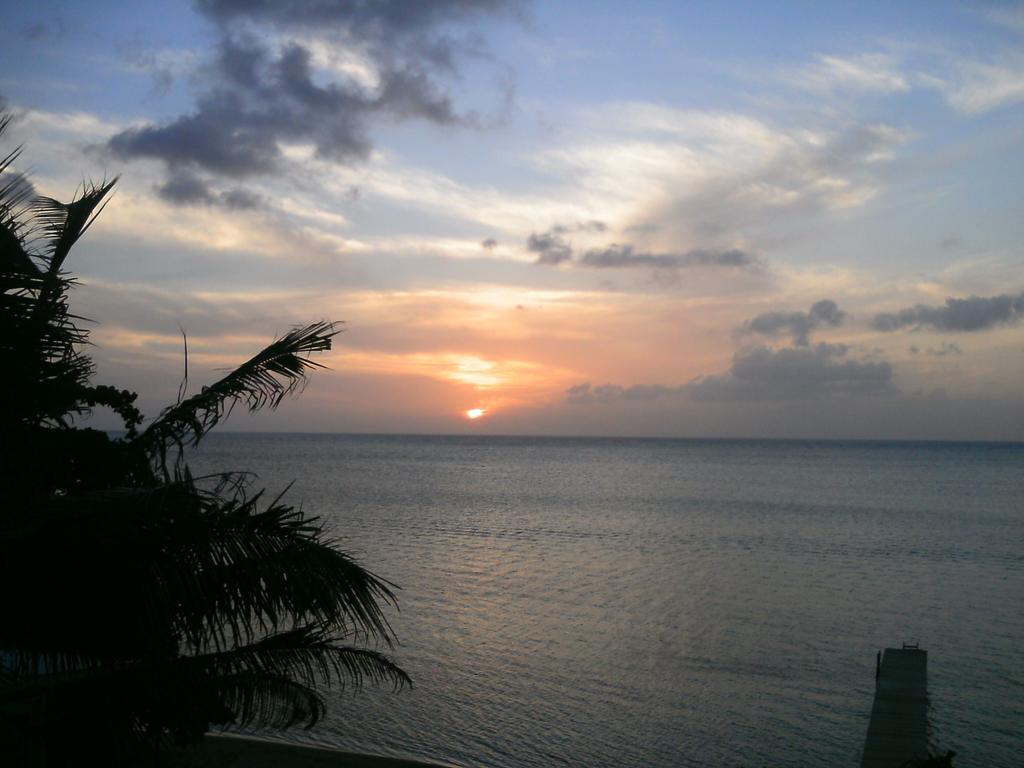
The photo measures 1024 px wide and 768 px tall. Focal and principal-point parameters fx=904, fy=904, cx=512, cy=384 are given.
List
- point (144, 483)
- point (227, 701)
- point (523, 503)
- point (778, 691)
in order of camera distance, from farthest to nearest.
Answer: point (523, 503) < point (778, 691) < point (144, 483) < point (227, 701)

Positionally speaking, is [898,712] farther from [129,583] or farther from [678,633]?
[129,583]

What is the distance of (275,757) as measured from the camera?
14031mm

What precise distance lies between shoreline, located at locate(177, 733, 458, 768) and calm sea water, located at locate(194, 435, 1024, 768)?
3.73 ft

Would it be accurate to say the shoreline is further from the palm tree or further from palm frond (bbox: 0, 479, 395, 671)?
palm frond (bbox: 0, 479, 395, 671)

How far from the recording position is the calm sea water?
53.6 ft

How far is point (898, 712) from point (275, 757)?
11163 mm

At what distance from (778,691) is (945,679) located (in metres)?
4.13

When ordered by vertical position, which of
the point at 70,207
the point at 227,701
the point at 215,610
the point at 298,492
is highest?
the point at 70,207

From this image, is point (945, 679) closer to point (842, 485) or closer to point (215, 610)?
point (215, 610)

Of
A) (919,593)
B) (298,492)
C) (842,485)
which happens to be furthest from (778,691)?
(842,485)

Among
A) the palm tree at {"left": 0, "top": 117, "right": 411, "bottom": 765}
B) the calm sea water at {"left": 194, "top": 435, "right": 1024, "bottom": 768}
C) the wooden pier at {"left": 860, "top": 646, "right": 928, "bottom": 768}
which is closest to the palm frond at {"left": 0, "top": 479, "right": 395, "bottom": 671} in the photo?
the palm tree at {"left": 0, "top": 117, "right": 411, "bottom": 765}

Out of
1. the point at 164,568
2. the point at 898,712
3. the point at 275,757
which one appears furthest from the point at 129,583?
the point at 898,712

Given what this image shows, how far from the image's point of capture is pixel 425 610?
2573cm

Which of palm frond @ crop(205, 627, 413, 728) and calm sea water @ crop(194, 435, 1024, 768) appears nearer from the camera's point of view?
palm frond @ crop(205, 627, 413, 728)
